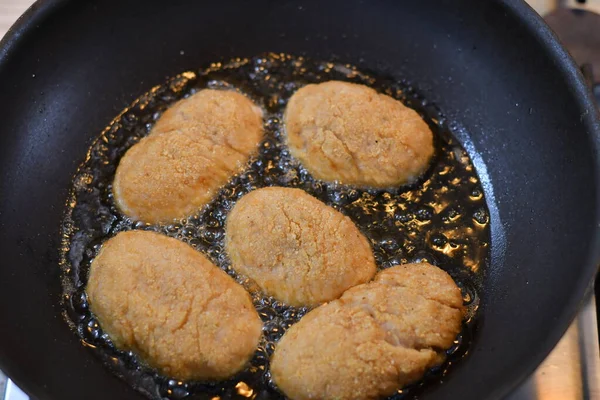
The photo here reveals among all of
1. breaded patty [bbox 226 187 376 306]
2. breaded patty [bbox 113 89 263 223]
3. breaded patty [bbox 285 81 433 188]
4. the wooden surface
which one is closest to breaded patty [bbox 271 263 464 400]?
breaded patty [bbox 226 187 376 306]

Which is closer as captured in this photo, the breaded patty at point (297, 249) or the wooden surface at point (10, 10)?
the breaded patty at point (297, 249)

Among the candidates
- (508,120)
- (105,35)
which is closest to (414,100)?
(508,120)

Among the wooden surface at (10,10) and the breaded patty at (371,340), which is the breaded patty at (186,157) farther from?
the wooden surface at (10,10)

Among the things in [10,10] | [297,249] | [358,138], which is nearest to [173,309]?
[297,249]

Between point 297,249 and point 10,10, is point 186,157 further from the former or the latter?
point 10,10

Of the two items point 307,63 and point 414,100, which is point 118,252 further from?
point 414,100

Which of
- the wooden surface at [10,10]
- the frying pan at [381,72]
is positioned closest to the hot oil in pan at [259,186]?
the frying pan at [381,72]
